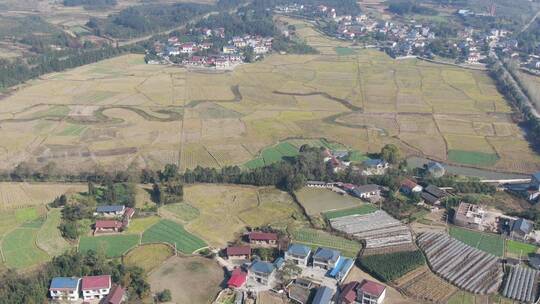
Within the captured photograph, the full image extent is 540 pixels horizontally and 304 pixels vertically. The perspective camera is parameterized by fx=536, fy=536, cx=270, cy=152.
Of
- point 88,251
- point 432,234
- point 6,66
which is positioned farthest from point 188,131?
point 6,66

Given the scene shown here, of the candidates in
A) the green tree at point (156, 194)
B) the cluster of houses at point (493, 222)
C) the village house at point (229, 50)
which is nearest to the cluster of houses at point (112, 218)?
the green tree at point (156, 194)

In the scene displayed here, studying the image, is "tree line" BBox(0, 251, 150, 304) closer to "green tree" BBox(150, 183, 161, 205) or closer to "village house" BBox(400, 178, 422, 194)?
"green tree" BBox(150, 183, 161, 205)

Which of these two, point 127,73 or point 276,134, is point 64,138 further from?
point 127,73

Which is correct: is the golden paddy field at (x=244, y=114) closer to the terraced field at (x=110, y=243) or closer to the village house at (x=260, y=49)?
the village house at (x=260, y=49)

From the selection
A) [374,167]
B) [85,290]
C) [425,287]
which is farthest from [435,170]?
[85,290]

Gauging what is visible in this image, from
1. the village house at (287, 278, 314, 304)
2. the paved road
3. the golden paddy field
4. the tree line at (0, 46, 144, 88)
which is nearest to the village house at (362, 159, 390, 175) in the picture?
the golden paddy field
